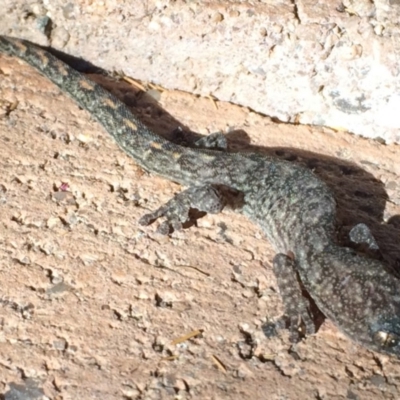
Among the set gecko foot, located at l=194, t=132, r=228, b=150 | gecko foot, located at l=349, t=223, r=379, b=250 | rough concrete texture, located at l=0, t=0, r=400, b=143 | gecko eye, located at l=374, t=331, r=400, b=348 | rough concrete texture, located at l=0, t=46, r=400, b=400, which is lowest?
rough concrete texture, located at l=0, t=46, r=400, b=400

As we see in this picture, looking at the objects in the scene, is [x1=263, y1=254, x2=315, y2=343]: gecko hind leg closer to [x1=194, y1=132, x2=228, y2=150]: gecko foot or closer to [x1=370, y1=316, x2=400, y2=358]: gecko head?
[x1=370, y1=316, x2=400, y2=358]: gecko head

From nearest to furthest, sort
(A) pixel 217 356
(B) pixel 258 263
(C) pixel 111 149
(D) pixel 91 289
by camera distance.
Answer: (A) pixel 217 356, (D) pixel 91 289, (B) pixel 258 263, (C) pixel 111 149

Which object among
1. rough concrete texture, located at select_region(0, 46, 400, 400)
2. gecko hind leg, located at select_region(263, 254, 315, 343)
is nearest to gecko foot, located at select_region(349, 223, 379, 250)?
rough concrete texture, located at select_region(0, 46, 400, 400)

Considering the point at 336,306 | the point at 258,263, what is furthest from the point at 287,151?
the point at 336,306

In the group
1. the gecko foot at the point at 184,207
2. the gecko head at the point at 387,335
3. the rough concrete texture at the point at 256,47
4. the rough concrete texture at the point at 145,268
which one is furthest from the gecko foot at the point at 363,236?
Result: the rough concrete texture at the point at 256,47

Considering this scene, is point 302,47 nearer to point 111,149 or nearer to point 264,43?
point 264,43

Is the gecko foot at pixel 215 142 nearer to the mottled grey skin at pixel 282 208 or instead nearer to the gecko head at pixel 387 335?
the mottled grey skin at pixel 282 208
